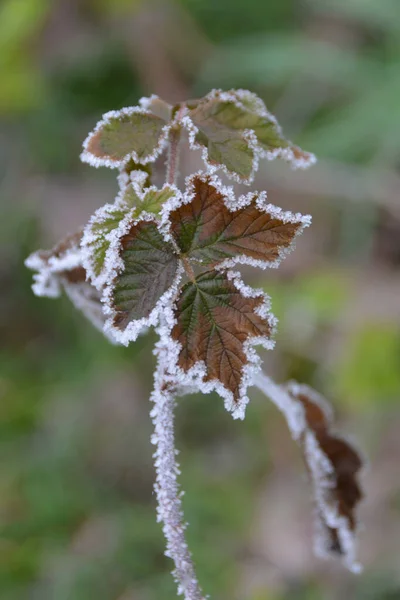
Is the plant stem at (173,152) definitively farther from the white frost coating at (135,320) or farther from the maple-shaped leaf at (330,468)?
the maple-shaped leaf at (330,468)

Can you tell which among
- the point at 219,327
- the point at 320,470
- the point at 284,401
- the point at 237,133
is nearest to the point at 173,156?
the point at 237,133

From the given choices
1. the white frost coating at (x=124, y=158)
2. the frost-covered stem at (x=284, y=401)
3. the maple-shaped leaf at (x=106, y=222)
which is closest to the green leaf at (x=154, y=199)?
the maple-shaped leaf at (x=106, y=222)

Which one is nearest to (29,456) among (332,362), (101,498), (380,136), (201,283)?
(101,498)

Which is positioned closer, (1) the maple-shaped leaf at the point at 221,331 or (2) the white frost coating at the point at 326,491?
(1) the maple-shaped leaf at the point at 221,331

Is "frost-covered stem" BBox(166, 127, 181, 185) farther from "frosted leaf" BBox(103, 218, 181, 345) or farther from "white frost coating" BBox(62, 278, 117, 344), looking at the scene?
"white frost coating" BBox(62, 278, 117, 344)

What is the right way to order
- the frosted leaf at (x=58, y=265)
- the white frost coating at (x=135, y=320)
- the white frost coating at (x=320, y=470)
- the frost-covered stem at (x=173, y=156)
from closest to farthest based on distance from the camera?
the white frost coating at (x=135, y=320) → the frost-covered stem at (x=173, y=156) → the frosted leaf at (x=58, y=265) → the white frost coating at (x=320, y=470)

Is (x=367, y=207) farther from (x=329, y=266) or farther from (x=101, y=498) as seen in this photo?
(x=101, y=498)

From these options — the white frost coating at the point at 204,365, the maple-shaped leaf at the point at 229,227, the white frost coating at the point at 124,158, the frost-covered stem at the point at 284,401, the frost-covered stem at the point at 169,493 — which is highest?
the white frost coating at the point at 124,158

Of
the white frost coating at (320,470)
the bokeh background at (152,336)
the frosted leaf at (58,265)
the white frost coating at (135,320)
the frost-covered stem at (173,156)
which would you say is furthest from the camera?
the bokeh background at (152,336)

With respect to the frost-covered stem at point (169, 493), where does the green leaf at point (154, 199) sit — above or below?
above

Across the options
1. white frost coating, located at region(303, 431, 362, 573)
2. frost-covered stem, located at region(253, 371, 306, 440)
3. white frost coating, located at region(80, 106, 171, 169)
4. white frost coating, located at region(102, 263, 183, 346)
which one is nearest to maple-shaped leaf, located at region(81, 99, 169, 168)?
white frost coating, located at region(80, 106, 171, 169)
